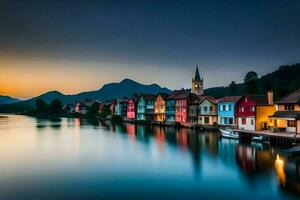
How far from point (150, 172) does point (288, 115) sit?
84.9 feet

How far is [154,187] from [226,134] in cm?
3228

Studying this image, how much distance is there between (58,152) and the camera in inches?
1742

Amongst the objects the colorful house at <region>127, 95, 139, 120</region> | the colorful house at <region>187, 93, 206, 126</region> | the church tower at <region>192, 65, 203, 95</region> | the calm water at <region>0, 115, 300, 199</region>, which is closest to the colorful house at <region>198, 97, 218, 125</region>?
the colorful house at <region>187, 93, 206, 126</region>

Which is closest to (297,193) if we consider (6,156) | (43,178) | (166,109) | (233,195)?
(233,195)

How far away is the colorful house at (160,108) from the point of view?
92.3m

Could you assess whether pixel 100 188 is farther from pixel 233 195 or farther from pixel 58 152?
pixel 58 152

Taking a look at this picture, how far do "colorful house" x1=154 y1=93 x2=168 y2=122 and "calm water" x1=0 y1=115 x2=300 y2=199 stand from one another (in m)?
44.0

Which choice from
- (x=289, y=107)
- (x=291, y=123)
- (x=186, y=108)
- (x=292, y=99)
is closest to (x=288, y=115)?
(x=291, y=123)

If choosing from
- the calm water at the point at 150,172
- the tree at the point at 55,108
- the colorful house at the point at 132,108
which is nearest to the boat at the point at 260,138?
the calm water at the point at 150,172

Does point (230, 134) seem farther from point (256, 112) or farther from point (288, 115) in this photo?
point (288, 115)

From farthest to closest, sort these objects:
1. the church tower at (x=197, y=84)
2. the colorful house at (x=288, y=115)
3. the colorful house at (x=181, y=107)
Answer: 1. the church tower at (x=197, y=84)
2. the colorful house at (x=181, y=107)
3. the colorful house at (x=288, y=115)

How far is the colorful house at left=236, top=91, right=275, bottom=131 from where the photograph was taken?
182 feet

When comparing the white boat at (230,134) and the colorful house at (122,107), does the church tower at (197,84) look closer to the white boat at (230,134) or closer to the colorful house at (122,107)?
the colorful house at (122,107)

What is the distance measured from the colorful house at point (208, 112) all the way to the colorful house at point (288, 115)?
20298mm
